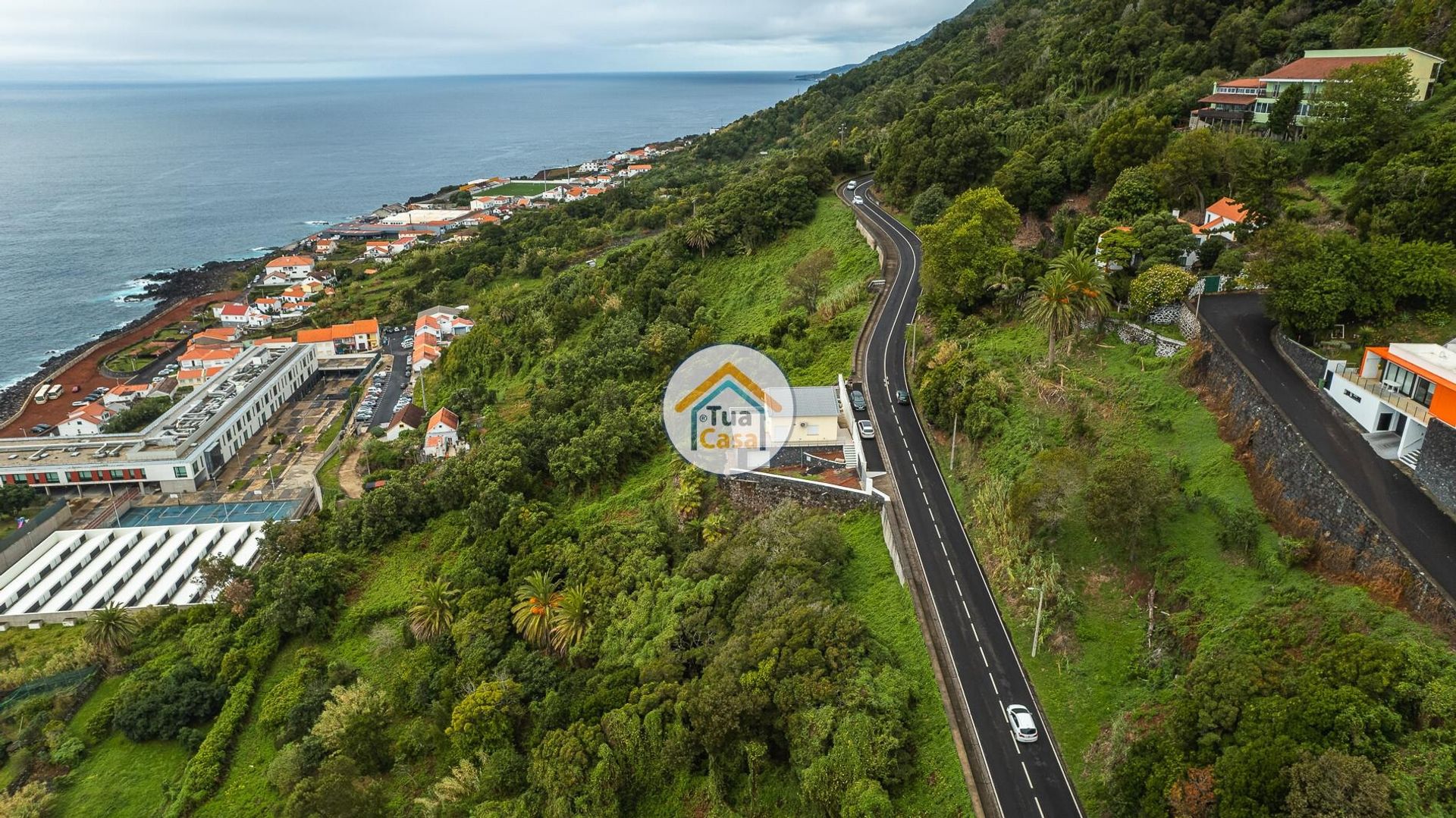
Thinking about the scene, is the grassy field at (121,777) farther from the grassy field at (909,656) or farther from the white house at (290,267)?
the white house at (290,267)

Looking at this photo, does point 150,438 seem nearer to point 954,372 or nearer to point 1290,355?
point 954,372

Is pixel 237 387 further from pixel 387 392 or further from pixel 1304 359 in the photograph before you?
pixel 1304 359

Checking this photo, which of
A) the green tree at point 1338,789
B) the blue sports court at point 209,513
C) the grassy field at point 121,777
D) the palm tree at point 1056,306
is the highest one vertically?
the palm tree at point 1056,306

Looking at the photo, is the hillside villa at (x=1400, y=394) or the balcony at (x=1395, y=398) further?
the balcony at (x=1395, y=398)

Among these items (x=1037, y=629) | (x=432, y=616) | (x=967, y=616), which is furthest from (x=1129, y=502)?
(x=432, y=616)

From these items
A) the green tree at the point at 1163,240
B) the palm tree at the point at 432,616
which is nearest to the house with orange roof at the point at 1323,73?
the green tree at the point at 1163,240

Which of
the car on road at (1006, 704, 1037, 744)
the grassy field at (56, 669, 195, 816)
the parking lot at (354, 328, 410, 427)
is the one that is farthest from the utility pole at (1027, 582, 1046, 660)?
the parking lot at (354, 328, 410, 427)

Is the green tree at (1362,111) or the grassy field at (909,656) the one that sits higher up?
the green tree at (1362,111)
